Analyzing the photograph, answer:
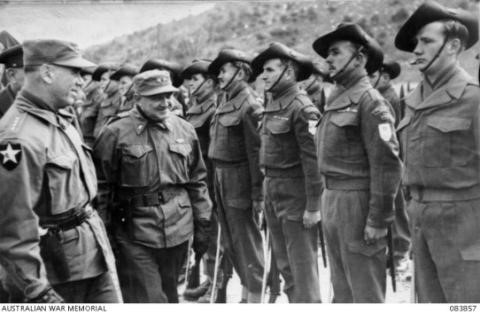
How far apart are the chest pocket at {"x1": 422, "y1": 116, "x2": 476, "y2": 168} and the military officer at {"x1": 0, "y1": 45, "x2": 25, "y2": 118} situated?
2.73m

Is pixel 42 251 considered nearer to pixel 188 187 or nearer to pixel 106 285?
pixel 106 285

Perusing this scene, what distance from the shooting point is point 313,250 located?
4223 millimetres

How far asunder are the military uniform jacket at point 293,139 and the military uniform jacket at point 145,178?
0.77 meters

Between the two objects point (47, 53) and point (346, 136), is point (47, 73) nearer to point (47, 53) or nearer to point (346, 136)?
point (47, 53)

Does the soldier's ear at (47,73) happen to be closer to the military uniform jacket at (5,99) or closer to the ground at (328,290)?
the military uniform jacket at (5,99)

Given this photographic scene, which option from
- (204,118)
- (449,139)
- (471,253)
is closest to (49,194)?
(449,139)

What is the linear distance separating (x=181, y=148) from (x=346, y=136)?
3.30 ft

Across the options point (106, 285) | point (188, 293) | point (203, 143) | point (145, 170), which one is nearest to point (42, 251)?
point (106, 285)

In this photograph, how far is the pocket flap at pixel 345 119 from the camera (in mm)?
3520

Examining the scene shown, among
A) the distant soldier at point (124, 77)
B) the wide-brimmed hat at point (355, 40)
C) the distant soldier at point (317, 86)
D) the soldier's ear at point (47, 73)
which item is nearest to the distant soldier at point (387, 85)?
the distant soldier at point (317, 86)

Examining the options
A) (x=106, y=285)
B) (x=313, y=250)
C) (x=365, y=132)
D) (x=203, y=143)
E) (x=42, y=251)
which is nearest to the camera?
(x=42, y=251)

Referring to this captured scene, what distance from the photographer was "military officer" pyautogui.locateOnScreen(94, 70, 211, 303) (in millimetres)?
3605

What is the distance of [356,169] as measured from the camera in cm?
354

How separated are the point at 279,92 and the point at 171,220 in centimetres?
131
